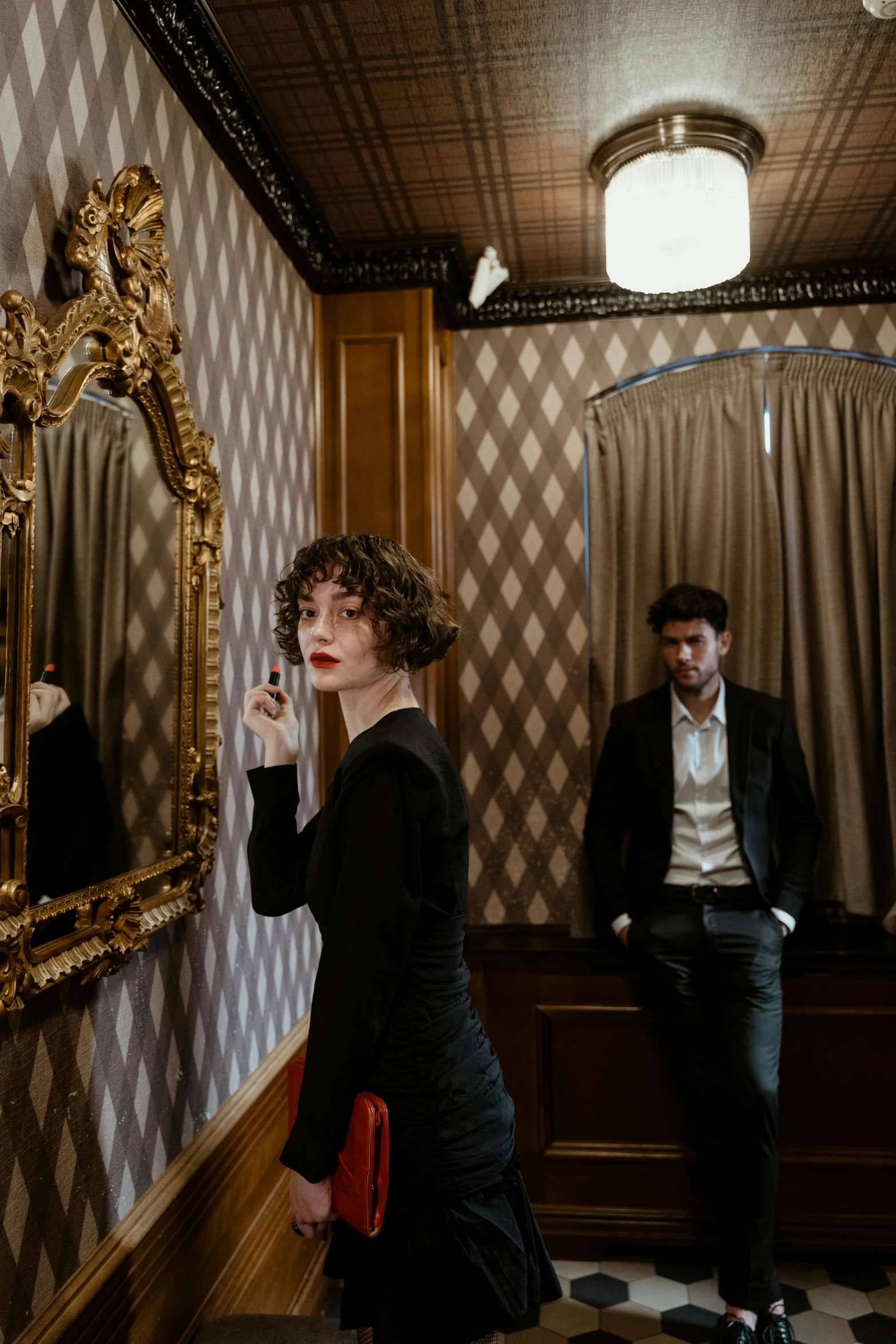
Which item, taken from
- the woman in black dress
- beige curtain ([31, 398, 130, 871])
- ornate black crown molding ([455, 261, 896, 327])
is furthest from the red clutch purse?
ornate black crown molding ([455, 261, 896, 327])

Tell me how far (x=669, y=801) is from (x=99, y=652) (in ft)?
6.06

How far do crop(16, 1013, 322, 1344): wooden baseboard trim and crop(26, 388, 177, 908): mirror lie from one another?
0.61 m

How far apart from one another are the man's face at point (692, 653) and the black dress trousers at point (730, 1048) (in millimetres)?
617

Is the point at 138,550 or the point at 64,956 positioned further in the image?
the point at 138,550

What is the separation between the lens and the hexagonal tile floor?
2.50 meters

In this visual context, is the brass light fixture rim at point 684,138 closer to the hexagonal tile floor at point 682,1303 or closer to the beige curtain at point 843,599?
the beige curtain at point 843,599

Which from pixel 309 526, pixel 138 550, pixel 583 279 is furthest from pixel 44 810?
pixel 583 279

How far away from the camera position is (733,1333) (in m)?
2.41

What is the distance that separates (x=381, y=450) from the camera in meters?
3.13

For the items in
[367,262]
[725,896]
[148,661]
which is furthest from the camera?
[367,262]

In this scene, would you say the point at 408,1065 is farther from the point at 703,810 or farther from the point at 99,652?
the point at 703,810

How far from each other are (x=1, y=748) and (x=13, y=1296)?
2.47ft

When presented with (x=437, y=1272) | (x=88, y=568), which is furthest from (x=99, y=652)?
(x=437, y=1272)

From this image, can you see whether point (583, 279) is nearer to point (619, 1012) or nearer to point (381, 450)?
point (381, 450)
